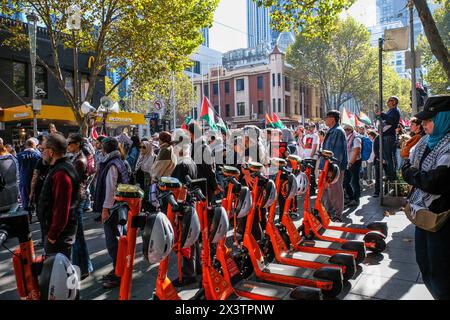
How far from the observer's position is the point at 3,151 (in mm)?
6262

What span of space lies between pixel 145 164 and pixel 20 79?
14915 mm

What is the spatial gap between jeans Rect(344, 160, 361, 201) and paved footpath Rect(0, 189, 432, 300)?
2417mm

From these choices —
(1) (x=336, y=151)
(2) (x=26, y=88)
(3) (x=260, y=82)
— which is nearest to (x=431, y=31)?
(1) (x=336, y=151)

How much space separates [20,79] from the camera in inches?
779

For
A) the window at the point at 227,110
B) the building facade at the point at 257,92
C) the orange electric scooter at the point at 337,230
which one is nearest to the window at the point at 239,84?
the building facade at the point at 257,92

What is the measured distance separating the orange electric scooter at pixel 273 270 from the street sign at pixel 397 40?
5547mm

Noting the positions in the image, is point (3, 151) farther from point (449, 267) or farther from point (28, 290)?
point (449, 267)

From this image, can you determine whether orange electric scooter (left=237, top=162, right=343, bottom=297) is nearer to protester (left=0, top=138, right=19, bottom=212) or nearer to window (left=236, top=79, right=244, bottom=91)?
protester (left=0, top=138, right=19, bottom=212)

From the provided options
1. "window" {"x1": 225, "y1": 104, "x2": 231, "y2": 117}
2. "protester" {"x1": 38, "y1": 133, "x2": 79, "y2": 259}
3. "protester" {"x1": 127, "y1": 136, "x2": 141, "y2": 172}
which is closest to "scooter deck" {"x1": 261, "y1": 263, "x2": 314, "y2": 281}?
"protester" {"x1": 38, "y1": 133, "x2": 79, "y2": 259}

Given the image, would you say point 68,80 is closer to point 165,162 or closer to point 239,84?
point 165,162

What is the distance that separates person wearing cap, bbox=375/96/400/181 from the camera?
882 centimetres
